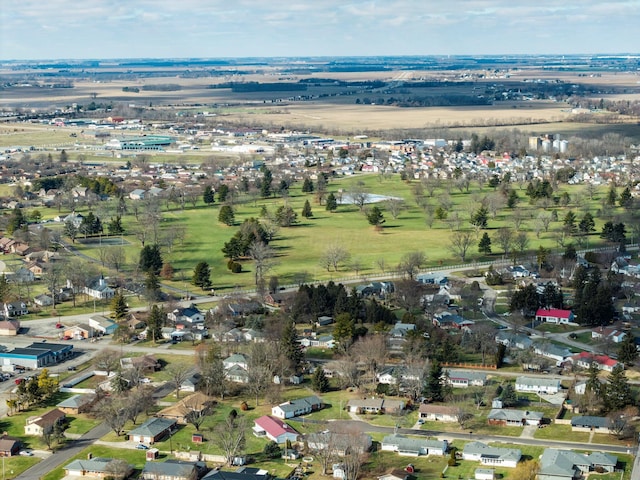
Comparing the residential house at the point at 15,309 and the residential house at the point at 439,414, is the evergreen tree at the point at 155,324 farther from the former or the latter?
the residential house at the point at 439,414

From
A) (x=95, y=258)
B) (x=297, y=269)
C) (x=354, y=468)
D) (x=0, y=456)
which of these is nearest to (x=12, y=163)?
(x=95, y=258)

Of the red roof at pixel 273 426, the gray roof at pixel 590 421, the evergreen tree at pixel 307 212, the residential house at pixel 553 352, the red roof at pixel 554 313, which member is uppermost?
the evergreen tree at pixel 307 212

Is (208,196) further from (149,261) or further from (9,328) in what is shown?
(9,328)

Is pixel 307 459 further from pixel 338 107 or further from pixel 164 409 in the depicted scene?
pixel 338 107

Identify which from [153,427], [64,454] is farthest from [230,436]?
[64,454]

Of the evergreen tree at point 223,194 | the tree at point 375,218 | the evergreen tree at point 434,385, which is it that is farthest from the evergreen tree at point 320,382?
the evergreen tree at point 223,194
